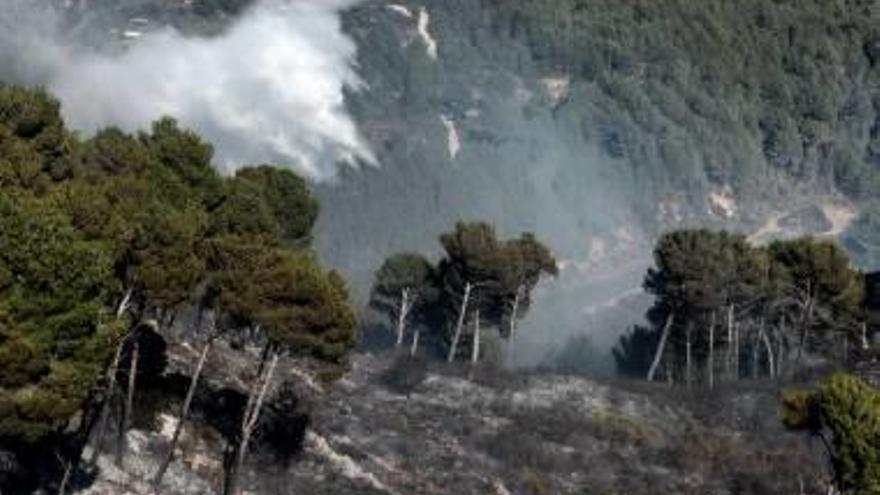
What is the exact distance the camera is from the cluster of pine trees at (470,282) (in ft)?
269

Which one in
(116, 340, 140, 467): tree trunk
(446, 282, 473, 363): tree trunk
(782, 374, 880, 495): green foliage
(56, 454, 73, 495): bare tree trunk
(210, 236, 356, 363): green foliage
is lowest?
(56, 454, 73, 495): bare tree trunk

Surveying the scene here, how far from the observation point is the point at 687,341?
8788 centimetres

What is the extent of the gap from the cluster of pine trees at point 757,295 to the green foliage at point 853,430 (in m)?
39.2

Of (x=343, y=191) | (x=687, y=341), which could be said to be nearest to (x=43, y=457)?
(x=687, y=341)

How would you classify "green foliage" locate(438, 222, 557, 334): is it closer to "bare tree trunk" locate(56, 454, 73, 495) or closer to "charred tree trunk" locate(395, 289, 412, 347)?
"charred tree trunk" locate(395, 289, 412, 347)

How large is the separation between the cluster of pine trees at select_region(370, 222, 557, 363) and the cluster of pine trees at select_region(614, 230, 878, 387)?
25.3 feet

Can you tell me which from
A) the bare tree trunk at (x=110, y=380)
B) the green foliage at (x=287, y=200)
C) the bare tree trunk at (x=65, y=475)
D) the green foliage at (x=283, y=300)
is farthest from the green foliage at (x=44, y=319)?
the green foliage at (x=287, y=200)

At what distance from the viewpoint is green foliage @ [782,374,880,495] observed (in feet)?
125

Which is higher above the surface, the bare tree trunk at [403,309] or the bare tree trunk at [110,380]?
the bare tree trunk at [403,309]

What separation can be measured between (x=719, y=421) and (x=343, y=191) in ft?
399

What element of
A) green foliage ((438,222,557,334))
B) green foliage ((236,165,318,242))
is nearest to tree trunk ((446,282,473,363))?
green foliage ((438,222,557,334))

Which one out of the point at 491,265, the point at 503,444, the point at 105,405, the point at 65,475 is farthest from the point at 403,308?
the point at 65,475

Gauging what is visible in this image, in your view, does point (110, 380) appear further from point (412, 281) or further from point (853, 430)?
point (412, 281)

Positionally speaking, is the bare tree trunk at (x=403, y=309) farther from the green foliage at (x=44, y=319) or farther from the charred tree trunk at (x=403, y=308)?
the green foliage at (x=44, y=319)
